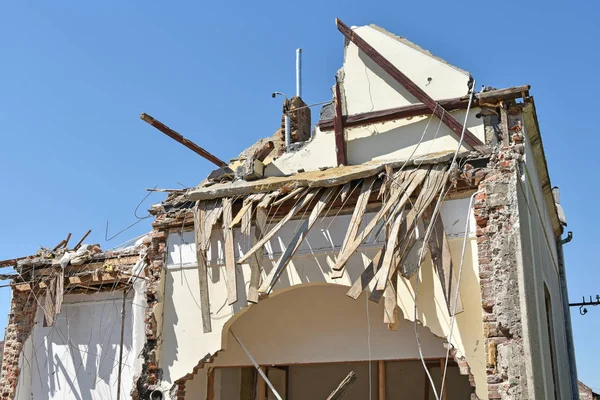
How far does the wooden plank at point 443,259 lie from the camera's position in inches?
322

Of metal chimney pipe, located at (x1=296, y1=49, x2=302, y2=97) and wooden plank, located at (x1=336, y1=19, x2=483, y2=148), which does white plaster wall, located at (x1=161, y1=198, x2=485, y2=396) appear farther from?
metal chimney pipe, located at (x1=296, y1=49, x2=302, y2=97)

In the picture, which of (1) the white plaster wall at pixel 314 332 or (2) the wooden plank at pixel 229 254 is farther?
(1) the white plaster wall at pixel 314 332

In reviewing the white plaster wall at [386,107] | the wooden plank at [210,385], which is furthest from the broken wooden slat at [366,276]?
the wooden plank at [210,385]

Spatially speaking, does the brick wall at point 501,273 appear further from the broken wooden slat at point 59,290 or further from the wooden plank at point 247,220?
the broken wooden slat at point 59,290

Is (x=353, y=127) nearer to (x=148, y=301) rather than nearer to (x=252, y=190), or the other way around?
(x=252, y=190)

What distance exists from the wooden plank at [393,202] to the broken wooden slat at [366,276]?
0.27 meters

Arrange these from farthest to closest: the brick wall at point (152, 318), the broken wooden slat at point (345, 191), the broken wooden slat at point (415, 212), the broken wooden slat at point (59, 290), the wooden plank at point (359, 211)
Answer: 1. the broken wooden slat at point (59, 290)
2. the brick wall at point (152, 318)
3. the broken wooden slat at point (345, 191)
4. the wooden plank at point (359, 211)
5. the broken wooden slat at point (415, 212)

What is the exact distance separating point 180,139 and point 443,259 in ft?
18.6

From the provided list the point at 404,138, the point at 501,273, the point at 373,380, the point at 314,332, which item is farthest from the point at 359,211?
the point at 373,380

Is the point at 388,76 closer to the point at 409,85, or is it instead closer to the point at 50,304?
the point at 409,85

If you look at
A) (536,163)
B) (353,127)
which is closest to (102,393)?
(353,127)

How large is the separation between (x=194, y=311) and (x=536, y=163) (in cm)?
614

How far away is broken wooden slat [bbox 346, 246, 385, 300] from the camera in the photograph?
8.04 metres

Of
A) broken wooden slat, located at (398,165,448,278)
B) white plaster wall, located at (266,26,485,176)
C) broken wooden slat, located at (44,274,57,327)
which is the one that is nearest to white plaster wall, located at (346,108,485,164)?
white plaster wall, located at (266,26,485,176)
